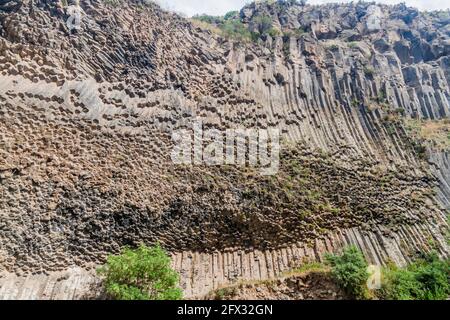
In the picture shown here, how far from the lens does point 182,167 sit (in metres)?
15.6

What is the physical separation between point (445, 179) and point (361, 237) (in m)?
6.06

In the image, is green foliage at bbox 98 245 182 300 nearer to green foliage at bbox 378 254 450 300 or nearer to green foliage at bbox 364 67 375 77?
green foliage at bbox 378 254 450 300

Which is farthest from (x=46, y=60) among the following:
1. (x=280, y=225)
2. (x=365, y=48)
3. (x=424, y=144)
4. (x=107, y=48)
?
(x=365, y=48)

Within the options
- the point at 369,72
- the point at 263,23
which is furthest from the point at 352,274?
the point at 263,23

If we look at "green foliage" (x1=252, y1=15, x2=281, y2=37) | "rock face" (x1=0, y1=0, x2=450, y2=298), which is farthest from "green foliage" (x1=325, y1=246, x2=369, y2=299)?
"green foliage" (x1=252, y1=15, x2=281, y2=37)

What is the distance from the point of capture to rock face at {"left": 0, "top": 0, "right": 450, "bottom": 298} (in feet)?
42.7

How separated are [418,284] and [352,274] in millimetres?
2097

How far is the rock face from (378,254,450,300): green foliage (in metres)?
2.44

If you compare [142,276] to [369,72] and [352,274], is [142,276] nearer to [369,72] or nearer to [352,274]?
[352,274]

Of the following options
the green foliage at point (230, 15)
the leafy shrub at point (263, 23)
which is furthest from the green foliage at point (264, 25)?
the green foliage at point (230, 15)

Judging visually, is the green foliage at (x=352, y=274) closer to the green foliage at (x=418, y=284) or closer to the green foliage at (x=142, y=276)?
the green foliage at (x=418, y=284)

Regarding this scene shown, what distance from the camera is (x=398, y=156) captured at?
62.8ft

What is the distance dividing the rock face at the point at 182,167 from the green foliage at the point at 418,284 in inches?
96.1

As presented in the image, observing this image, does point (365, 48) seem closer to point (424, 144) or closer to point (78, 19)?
point (424, 144)
